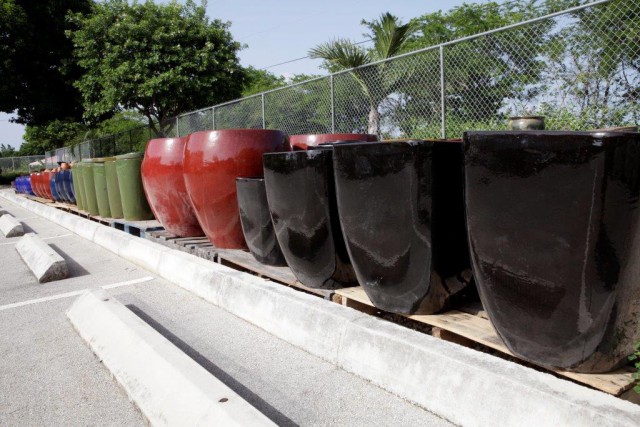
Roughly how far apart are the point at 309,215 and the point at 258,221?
0.74 meters

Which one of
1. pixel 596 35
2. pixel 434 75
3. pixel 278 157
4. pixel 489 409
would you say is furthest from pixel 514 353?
pixel 434 75

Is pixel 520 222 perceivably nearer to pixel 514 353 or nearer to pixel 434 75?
pixel 514 353

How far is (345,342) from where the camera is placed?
1.96 metres

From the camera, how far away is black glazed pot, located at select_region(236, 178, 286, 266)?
294cm

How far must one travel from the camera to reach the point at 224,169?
11.1ft

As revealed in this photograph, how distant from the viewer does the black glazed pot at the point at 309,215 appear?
2277 millimetres

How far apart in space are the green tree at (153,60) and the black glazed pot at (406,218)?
15.9 meters

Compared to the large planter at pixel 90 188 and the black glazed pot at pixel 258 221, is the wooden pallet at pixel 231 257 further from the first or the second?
the large planter at pixel 90 188

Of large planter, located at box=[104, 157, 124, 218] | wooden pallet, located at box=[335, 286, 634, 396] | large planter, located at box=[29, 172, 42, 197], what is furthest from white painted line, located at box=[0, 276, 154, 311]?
large planter, located at box=[29, 172, 42, 197]

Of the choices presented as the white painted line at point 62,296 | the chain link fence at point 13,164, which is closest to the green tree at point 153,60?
the white painted line at point 62,296

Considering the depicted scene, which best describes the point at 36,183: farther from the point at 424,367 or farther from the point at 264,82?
the point at 264,82

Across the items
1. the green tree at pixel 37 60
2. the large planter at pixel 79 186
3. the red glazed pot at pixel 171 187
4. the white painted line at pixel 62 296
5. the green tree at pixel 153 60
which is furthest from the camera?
Answer: the green tree at pixel 37 60

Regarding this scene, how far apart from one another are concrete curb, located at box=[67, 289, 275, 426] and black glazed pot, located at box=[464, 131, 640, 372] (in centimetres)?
86

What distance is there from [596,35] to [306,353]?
4.32m
